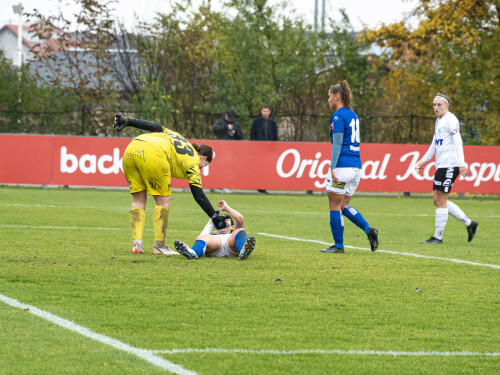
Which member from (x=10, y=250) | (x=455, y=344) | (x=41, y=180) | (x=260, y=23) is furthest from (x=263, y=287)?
(x=260, y=23)

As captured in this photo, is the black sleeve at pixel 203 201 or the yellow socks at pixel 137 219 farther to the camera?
the yellow socks at pixel 137 219

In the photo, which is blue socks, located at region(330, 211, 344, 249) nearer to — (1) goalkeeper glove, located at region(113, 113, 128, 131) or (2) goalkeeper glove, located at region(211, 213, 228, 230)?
(2) goalkeeper glove, located at region(211, 213, 228, 230)

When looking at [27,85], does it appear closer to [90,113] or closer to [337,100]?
[90,113]

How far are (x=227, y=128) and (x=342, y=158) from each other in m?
13.3

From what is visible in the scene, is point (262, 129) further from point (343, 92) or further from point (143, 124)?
point (143, 124)

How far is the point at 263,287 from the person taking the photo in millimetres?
6988

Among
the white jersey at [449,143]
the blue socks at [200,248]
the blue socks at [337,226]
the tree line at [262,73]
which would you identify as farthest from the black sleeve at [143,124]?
the tree line at [262,73]

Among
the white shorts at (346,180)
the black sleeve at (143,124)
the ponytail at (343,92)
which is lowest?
the white shorts at (346,180)

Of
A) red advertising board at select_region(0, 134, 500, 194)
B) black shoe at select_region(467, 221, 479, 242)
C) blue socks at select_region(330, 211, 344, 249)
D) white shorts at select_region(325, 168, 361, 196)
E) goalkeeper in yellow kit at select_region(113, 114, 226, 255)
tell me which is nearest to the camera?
goalkeeper in yellow kit at select_region(113, 114, 226, 255)

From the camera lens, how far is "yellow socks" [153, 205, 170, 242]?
8.95m

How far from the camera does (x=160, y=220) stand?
8984 mm

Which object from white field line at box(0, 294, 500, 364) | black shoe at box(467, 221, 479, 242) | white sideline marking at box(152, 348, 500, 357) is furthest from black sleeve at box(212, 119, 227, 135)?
white sideline marking at box(152, 348, 500, 357)

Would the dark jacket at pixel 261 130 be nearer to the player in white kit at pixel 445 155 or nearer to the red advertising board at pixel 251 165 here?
the red advertising board at pixel 251 165

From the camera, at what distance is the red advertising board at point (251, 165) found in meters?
21.3
